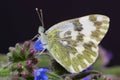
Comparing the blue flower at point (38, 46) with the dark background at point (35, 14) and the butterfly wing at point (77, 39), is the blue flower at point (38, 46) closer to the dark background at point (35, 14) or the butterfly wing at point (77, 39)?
the butterfly wing at point (77, 39)

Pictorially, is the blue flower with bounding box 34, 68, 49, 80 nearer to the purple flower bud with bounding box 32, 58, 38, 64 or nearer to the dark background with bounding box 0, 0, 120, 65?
the purple flower bud with bounding box 32, 58, 38, 64

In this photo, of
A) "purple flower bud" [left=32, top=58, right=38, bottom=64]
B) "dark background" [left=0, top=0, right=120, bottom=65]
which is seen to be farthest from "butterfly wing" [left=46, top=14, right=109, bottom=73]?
"dark background" [left=0, top=0, right=120, bottom=65]

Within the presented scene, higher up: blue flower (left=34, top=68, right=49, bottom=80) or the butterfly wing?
the butterfly wing

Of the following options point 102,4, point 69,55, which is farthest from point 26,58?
point 102,4

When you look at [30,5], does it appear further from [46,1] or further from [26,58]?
[26,58]

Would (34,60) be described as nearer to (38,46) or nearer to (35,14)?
(38,46)

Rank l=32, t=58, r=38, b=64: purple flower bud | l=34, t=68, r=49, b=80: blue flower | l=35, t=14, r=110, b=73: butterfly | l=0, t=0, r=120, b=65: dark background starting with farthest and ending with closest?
1. l=0, t=0, r=120, b=65: dark background
2. l=35, t=14, r=110, b=73: butterfly
3. l=32, t=58, r=38, b=64: purple flower bud
4. l=34, t=68, r=49, b=80: blue flower

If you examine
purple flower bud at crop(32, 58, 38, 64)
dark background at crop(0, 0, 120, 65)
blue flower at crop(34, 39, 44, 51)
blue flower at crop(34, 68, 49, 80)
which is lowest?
blue flower at crop(34, 68, 49, 80)

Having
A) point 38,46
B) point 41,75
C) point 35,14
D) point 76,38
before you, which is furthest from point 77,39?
point 35,14
